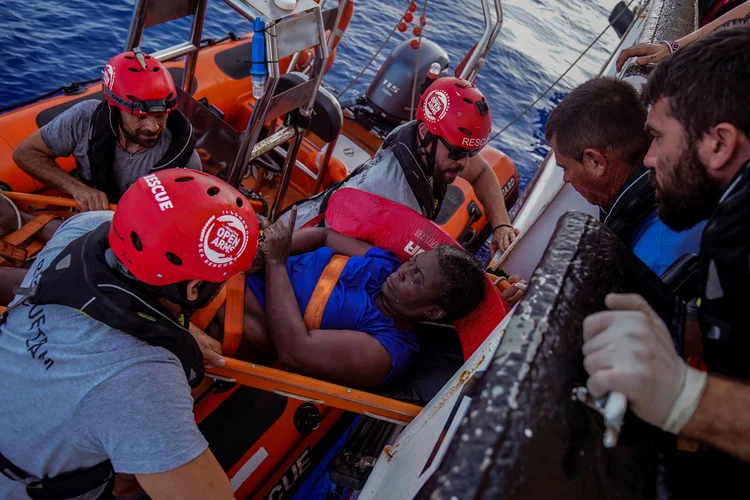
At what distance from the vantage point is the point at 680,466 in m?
0.82

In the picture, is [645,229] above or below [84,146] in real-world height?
above

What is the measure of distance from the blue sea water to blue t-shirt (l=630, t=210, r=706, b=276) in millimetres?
5040

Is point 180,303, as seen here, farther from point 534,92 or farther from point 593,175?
point 534,92

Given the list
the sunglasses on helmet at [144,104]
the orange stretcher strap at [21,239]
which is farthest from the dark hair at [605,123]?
the orange stretcher strap at [21,239]

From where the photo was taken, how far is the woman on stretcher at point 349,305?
8.03 feet

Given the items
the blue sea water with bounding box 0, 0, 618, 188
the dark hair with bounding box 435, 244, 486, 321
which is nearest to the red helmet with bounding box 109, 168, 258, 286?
the dark hair with bounding box 435, 244, 486, 321

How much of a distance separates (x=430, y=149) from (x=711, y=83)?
7.10 ft

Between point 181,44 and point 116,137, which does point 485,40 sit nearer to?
point 181,44

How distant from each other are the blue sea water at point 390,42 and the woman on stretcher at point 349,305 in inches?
173

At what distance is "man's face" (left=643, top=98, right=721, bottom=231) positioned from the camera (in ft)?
4.22

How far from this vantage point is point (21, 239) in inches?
109

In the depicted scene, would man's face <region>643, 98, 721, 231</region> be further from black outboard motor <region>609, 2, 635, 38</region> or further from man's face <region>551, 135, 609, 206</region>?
black outboard motor <region>609, 2, 635, 38</region>

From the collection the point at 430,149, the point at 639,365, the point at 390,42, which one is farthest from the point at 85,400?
the point at 390,42

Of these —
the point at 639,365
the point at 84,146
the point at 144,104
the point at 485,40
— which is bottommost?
the point at 84,146
